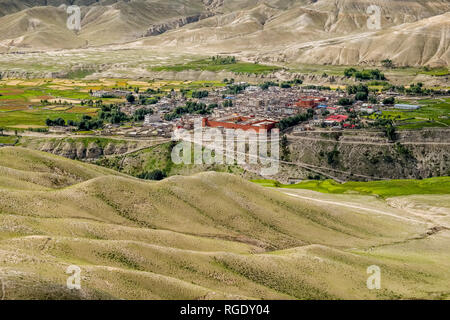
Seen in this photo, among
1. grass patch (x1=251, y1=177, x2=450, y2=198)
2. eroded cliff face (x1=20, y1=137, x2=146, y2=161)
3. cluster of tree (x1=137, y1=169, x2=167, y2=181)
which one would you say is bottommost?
grass patch (x1=251, y1=177, x2=450, y2=198)

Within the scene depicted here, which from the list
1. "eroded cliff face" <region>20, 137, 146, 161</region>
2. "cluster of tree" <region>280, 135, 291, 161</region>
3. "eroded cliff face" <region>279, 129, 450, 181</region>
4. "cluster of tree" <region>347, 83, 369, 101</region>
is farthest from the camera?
"cluster of tree" <region>347, 83, 369, 101</region>

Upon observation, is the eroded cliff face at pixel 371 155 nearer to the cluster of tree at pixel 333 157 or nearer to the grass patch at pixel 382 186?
the cluster of tree at pixel 333 157

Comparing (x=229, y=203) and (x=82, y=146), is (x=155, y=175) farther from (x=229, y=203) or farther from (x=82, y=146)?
(x=229, y=203)

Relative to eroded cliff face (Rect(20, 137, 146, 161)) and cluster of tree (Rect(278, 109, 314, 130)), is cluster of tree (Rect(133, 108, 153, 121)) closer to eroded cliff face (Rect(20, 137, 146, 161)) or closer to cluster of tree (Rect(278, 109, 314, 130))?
eroded cliff face (Rect(20, 137, 146, 161))

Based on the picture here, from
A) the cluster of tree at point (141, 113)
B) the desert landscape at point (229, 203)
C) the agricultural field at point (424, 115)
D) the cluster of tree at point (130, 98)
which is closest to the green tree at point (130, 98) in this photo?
the cluster of tree at point (130, 98)

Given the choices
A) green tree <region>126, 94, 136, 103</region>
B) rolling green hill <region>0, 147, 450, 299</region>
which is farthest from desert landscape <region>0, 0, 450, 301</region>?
green tree <region>126, 94, 136, 103</region>

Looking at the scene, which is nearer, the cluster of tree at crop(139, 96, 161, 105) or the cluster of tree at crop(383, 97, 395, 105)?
the cluster of tree at crop(383, 97, 395, 105)

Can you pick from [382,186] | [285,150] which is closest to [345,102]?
[285,150]
